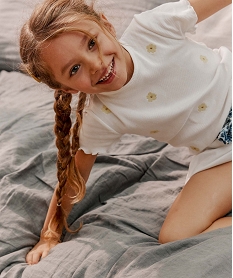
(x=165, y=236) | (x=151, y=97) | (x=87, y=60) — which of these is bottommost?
(x=165, y=236)

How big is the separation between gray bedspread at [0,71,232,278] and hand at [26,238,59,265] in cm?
2

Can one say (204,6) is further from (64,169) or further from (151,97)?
(64,169)

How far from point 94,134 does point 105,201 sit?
0.20 metres

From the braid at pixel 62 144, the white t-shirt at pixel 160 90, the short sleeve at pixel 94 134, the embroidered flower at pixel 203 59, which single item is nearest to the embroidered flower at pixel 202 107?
the white t-shirt at pixel 160 90

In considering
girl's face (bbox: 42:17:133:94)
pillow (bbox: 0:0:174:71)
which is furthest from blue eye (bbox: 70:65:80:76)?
pillow (bbox: 0:0:174:71)

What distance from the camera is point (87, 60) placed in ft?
3.43

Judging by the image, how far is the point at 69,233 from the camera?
1.24 meters

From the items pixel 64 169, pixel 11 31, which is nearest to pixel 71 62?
pixel 64 169

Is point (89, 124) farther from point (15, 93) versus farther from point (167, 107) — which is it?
point (15, 93)

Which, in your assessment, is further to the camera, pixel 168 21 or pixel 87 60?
pixel 168 21

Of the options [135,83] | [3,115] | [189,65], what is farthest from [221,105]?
[3,115]

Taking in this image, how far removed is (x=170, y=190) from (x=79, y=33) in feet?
1.63

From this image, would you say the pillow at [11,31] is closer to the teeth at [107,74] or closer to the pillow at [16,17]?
the pillow at [16,17]

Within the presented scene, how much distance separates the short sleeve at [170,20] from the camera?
118cm
